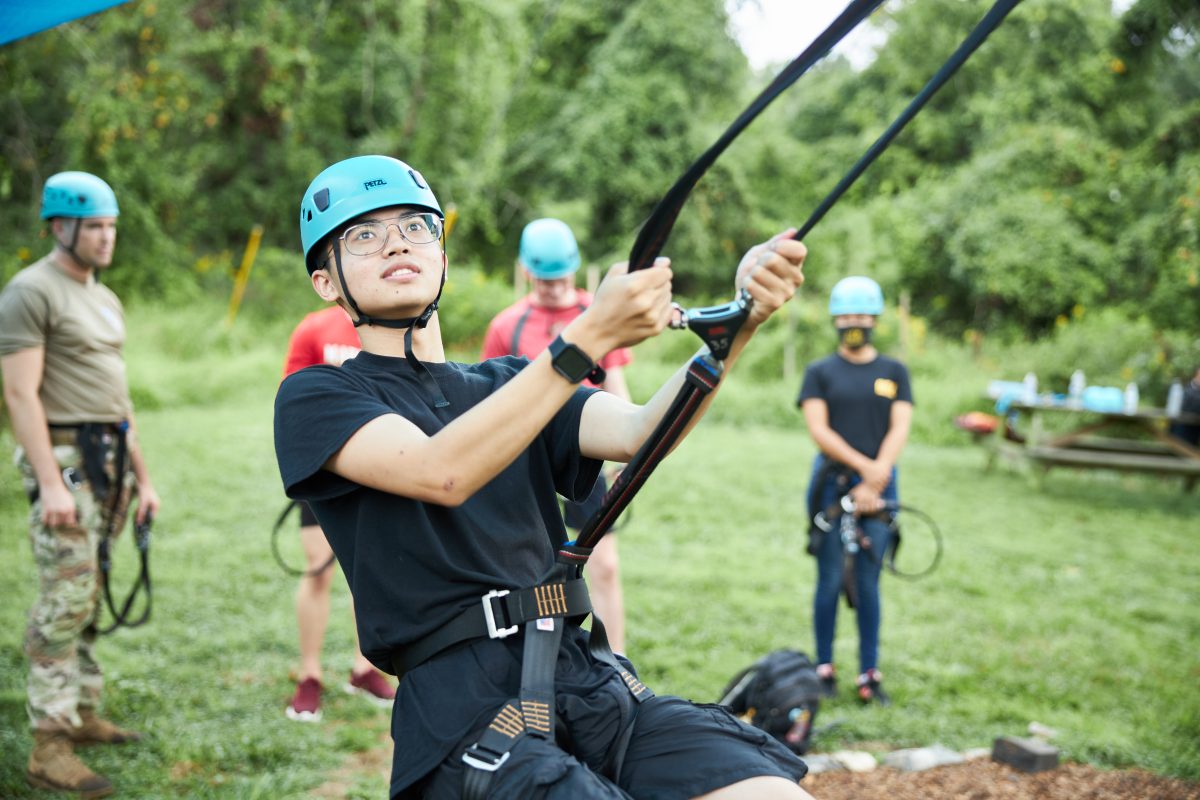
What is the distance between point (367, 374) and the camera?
2.50 m

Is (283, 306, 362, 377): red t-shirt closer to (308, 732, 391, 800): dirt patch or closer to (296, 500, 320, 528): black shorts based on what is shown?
(296, 500, 320, 528): black shorts

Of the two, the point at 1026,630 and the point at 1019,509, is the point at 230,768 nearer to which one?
the point at 1026,630

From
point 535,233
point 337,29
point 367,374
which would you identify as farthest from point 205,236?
point 367,374

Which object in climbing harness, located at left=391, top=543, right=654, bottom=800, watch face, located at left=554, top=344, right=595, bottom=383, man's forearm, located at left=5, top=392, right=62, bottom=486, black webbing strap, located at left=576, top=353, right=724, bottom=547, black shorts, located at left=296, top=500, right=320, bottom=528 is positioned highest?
watch face, located at left=554, top=344, right=595, bottom=383

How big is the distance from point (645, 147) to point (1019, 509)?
18.0 meters

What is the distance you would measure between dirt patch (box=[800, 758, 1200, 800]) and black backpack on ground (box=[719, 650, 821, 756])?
0.33 m

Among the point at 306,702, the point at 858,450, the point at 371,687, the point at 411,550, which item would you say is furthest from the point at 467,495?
the point at 858,450

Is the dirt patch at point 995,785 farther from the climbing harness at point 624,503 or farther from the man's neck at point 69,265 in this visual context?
the man's neck at point 69,265

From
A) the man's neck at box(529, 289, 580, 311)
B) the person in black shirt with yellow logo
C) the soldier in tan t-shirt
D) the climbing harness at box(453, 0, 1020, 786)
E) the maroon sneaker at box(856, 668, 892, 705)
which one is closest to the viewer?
the climbing harness at box(453, 0, 1020, 786)

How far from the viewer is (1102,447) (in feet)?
48.8

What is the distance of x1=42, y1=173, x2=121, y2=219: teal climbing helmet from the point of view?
4820 mm

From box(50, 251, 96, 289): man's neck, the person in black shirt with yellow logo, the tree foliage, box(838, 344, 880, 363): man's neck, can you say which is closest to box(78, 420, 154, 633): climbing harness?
box(50, 251, 96, 289): man's neck

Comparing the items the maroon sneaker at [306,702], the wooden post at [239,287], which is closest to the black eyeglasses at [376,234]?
the maroon sneaker at [306,702]

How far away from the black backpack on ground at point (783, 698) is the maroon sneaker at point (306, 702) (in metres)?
2.16
